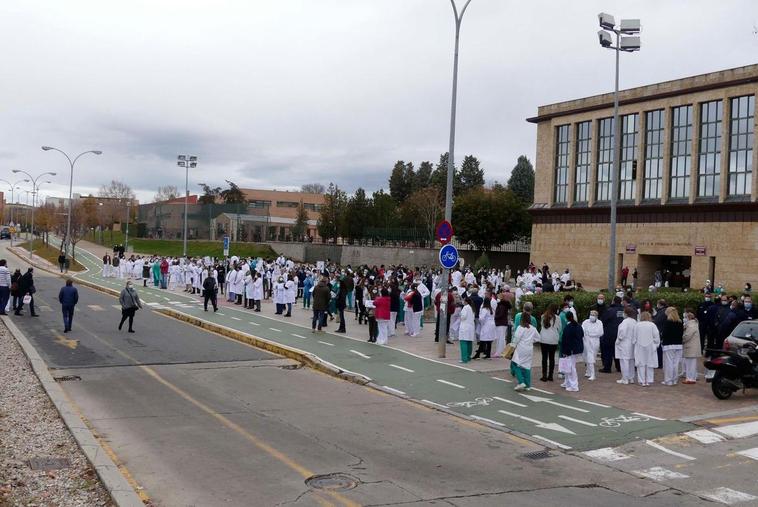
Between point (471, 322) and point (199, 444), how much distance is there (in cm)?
871

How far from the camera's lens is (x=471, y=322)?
667 inches

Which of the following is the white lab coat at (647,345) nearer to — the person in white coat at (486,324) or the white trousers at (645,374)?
the white trousers at (645,374)

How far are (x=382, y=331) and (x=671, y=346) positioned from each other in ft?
25.7

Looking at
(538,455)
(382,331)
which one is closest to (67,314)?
(382,331)

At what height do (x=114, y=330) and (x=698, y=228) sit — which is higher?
(x=698, y=228)

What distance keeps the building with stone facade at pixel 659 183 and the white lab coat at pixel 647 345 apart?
30.4 metres

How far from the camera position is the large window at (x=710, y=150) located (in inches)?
1724

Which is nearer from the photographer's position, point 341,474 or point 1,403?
point 341,474

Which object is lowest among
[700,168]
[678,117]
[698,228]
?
[698,228]

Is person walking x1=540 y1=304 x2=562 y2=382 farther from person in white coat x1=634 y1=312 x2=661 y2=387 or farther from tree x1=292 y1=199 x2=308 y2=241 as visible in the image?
tree x1=292 y1=199 x2=308 y2=241

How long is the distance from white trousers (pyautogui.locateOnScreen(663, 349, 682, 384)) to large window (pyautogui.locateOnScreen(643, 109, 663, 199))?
34.9m

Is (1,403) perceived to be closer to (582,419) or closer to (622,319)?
(582,419)

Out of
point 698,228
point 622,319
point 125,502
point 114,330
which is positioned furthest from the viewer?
point 698,228

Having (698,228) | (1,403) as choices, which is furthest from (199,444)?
(698,228)
